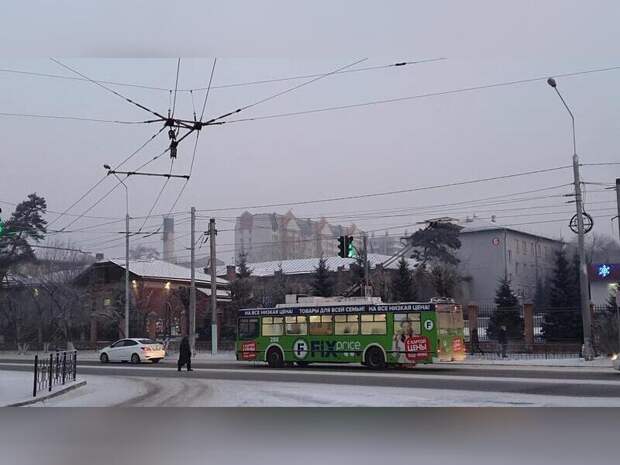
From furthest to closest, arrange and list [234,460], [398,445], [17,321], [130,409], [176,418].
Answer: [17,321]
[130,409]
[176,418]
[398,445]
[234,460]

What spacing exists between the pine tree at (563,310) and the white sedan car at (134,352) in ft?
67.4

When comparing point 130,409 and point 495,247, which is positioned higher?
point 495,247

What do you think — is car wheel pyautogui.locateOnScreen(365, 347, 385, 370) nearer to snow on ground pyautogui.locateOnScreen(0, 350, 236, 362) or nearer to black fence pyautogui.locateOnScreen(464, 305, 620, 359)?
black fence pyautogui.locateOnScreen(464, 305, 620, 359)

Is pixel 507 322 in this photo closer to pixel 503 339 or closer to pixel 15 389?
pixel 503 339

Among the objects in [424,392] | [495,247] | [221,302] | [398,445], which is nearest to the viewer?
[398,445]

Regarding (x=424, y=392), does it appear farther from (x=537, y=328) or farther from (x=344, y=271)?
(x=344, y=271)

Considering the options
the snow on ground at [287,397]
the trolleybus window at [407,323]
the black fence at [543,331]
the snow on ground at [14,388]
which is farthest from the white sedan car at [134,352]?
the black fence at [543,331]

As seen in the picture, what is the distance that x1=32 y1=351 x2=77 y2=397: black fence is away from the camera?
17219 millimetres

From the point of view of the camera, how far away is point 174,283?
53156mm

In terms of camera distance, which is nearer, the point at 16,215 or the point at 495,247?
→ the point at 16,215

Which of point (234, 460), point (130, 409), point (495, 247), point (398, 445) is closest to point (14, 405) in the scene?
point (130, 409)

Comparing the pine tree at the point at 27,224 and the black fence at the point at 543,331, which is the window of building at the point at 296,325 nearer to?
the black fence at the point at 543,331

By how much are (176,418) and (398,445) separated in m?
4.75

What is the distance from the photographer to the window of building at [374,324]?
25.7 m
